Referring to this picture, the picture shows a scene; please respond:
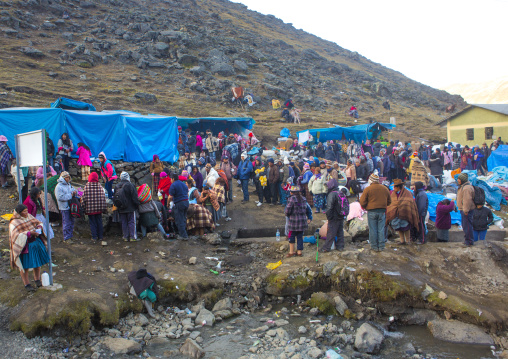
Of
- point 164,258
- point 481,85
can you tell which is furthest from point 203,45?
point 481,85

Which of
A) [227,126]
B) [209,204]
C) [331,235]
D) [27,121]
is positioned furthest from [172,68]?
[331,235]

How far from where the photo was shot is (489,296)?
6281 mm

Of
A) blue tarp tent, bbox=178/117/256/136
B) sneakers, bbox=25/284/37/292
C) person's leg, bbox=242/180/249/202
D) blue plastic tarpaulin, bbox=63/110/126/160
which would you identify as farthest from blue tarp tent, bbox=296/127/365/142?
sneakers, bbox=25/284/37/292

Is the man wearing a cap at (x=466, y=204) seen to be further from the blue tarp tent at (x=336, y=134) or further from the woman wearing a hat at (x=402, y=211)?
the blue tarp tent at (x=336, y=134)

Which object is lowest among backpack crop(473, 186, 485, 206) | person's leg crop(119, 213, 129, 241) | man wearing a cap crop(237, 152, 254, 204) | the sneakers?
the sneakers

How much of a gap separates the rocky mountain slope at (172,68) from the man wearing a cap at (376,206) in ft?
51.9

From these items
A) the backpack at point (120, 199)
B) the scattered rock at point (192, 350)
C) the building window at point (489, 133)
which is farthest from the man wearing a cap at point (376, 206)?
the building window at point (489, 133)

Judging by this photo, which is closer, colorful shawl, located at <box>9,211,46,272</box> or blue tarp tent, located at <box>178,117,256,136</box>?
colorful shawl, located at <box>9,211,46,272</box>

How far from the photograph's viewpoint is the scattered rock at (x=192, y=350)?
16.1 ft

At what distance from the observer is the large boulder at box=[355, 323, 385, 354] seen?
517 centimetres

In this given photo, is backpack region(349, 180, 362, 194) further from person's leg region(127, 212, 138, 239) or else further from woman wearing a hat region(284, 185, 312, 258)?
person's leg region(127, 212, 138, 239)

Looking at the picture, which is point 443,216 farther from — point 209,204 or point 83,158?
point 83,158

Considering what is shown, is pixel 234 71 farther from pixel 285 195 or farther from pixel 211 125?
pixel 285 195

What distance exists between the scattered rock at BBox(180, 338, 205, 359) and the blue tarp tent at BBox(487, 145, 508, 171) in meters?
17.2
